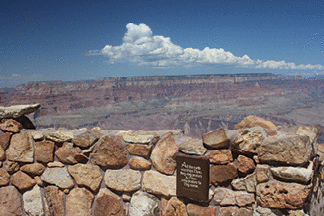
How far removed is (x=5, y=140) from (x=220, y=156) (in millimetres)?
2952

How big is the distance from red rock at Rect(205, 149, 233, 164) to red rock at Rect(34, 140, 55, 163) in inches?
81.0

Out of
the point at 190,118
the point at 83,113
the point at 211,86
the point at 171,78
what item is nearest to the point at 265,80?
the point at 211,86

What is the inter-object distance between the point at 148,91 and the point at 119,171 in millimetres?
58833

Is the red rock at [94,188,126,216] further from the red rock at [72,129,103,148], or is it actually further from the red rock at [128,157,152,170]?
the red rock at [72,129,103,148]

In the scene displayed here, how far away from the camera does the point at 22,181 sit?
3.39 meters

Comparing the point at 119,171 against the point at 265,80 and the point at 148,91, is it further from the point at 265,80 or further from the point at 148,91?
the point at 148,91

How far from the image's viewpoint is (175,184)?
279 centimetres

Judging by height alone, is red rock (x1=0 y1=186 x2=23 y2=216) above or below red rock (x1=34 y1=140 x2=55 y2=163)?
below

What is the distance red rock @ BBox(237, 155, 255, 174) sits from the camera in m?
2.43

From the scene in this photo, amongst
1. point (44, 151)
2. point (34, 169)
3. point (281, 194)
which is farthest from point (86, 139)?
point (281, 194)

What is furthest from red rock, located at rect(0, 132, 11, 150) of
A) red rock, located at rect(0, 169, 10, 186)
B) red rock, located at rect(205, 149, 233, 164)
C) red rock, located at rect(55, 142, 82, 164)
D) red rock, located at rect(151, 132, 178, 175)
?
red rock, located at rect(205, 149, 233, 164)

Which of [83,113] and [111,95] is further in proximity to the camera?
[111,95]

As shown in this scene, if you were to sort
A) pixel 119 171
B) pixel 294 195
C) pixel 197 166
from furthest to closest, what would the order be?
pixel 119 171
pixel 197 166
pixel 294 195

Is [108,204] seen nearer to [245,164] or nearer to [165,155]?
[165,155]
